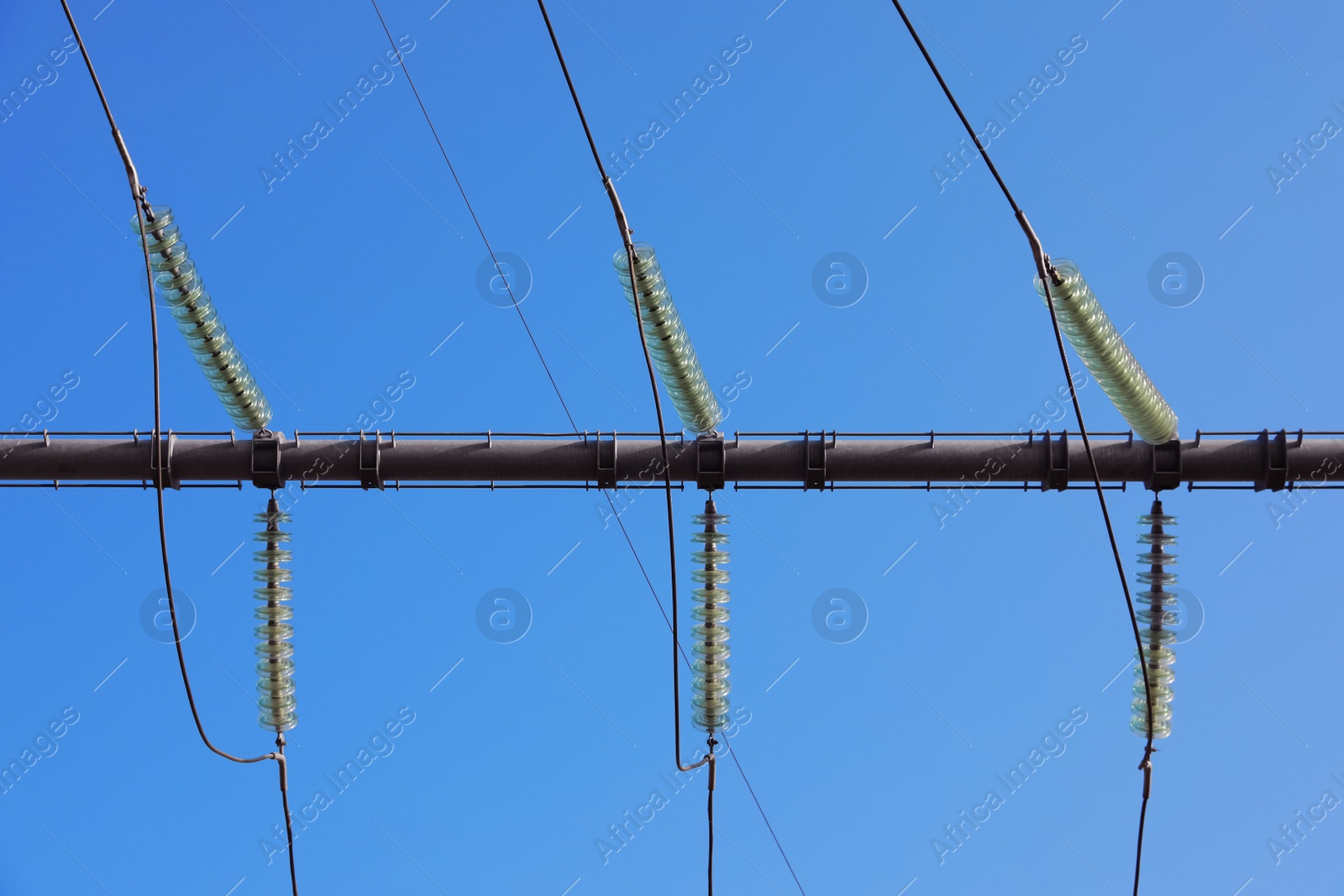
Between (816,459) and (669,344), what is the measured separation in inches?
51.5

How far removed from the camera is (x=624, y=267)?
834 cm

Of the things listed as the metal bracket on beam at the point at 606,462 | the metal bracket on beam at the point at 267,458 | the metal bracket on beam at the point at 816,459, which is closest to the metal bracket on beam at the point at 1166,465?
the metal bracket on beam at the point at 816,459

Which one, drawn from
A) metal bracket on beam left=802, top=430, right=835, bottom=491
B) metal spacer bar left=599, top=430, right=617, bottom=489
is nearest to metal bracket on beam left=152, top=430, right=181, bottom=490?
metal spacer bar left=599, top=430, right=617, bottom=489

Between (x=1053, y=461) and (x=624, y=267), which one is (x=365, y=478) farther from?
(x=1053, y=461)

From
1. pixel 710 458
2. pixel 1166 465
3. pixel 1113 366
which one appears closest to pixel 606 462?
pixel 710 458

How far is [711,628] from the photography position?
8.95m

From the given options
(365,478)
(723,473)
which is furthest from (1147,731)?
(365,478)

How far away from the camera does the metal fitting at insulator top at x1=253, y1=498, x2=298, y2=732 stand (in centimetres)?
904

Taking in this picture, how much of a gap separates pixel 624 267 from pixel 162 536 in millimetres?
3608

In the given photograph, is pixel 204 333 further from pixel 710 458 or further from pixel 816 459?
pixel 816 459

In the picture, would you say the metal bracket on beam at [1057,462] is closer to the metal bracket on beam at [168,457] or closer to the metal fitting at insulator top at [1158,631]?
the metal fitting at insulator top at [1158,631]

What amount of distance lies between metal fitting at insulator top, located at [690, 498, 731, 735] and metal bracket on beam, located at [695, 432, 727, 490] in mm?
343

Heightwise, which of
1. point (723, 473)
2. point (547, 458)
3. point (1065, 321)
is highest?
point (547, 458)

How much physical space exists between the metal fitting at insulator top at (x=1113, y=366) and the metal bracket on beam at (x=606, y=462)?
10.1 ft
